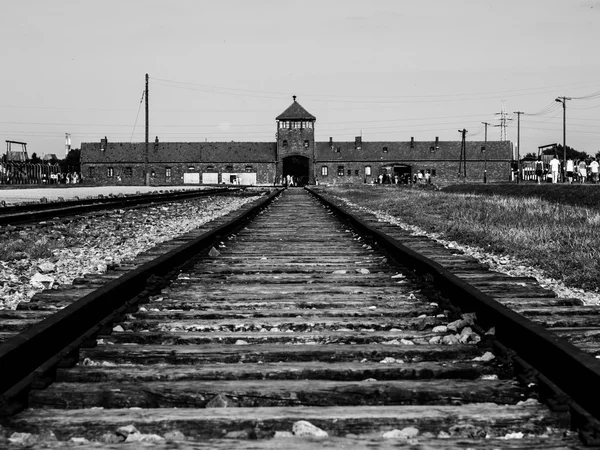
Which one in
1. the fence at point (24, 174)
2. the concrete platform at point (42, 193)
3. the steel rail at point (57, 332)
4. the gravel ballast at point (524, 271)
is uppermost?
the fence at point (24, 174)

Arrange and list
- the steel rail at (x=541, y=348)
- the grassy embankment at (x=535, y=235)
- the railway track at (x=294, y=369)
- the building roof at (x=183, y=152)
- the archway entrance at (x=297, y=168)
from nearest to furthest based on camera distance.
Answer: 1. the railway track at (x=294, y=369)
2. the steel rail at (x=541, y=348)
3. the grassy embankment at (x=535, y=235)
4. the archway entrance at (x=297, y=168)
5. the building roof at (x=183, y=152)

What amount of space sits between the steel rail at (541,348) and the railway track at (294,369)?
12 mm

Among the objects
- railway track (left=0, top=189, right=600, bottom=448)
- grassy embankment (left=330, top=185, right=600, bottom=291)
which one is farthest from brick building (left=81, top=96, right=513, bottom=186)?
railway track (left=0, top=189, right=600, bottom=448)

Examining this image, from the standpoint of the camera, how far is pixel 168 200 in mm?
25484

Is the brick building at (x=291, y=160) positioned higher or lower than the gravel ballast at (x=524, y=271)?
higher

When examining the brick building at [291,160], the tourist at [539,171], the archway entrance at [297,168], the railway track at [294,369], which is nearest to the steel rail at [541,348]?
the railway track at [294,369]

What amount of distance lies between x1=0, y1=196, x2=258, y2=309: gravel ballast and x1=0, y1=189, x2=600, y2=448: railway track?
1.53 metres

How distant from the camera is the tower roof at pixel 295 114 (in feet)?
315

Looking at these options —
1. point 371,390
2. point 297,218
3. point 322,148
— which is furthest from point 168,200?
point 322,148

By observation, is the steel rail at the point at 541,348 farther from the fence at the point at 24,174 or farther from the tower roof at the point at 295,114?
the tower roof at the point at 295,114

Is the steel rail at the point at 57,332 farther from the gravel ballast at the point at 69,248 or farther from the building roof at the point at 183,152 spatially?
the building roof at the point at 183,152

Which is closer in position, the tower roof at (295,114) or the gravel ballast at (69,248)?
the gravel ballast at (69,248)

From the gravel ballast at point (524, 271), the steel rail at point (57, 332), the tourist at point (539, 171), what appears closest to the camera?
the steel rail at point (57, 332)

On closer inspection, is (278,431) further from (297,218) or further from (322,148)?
(322,148)
